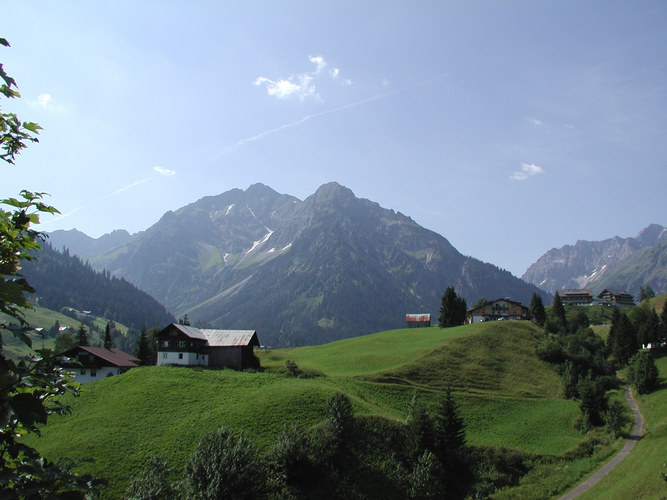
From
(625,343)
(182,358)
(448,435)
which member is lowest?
(448,435)

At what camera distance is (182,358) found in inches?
3157

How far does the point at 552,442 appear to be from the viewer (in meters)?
62.2

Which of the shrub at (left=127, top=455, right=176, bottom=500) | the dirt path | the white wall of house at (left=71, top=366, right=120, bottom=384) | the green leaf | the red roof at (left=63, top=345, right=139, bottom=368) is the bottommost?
the dirt path

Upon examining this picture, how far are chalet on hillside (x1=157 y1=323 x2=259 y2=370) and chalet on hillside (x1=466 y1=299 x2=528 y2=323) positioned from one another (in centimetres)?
8826

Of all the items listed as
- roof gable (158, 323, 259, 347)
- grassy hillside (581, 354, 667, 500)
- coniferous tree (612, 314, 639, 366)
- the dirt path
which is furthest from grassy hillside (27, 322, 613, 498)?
coniferous tree (612, 314, 639, 366)

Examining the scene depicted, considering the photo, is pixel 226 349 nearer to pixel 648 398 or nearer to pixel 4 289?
pixel 648 398

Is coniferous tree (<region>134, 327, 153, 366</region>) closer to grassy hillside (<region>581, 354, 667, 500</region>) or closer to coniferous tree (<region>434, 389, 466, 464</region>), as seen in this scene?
coniferous tree (<region>434, 389, 466, 464</region>)

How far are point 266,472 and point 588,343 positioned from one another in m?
90.5

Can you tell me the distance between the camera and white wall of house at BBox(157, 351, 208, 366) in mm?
79906

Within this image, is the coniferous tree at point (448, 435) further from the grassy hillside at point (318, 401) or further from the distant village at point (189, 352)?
the distant village at point (189, 352)

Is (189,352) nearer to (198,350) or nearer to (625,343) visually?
(198,350)

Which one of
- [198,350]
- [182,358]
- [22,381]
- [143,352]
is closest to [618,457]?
[198,350]

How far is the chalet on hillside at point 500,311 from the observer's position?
144 meters

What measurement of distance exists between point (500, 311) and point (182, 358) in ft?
334
